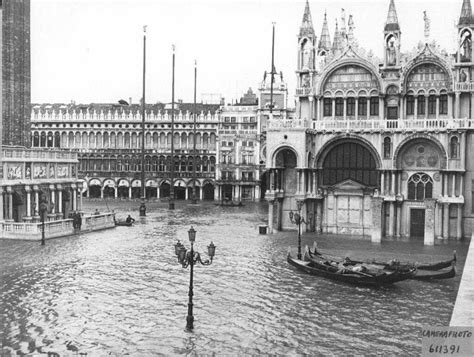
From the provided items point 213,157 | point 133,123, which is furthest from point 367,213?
point 133,123

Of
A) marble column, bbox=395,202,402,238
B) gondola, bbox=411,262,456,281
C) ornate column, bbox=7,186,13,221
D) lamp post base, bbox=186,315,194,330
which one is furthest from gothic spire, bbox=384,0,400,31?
lamp post base, bbox=186,315,194,330

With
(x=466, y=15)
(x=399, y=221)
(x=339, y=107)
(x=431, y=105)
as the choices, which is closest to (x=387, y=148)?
(x=431, y=105)

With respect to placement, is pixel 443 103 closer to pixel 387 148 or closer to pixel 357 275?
pixel 387 148

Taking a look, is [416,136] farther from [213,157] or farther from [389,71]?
[213,157]

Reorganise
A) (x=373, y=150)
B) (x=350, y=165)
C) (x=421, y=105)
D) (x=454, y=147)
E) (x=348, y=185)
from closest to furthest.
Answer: (x=454, y=147), (x=373, y=150), (x=421, y=105), (x=348, y=185), (x=350, y=165)

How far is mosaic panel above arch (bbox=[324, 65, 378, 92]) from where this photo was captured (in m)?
47.1

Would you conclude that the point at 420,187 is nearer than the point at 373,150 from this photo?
Yes

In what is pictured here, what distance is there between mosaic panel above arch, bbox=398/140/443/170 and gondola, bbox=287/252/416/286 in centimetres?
1786

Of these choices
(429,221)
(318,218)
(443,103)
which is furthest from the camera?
(318,218)

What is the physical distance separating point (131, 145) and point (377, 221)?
61.1m

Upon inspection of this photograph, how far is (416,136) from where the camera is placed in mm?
43750

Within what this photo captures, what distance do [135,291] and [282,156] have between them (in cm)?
2440

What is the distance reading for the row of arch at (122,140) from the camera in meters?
97.0

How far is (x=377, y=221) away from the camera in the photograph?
42688 mm
